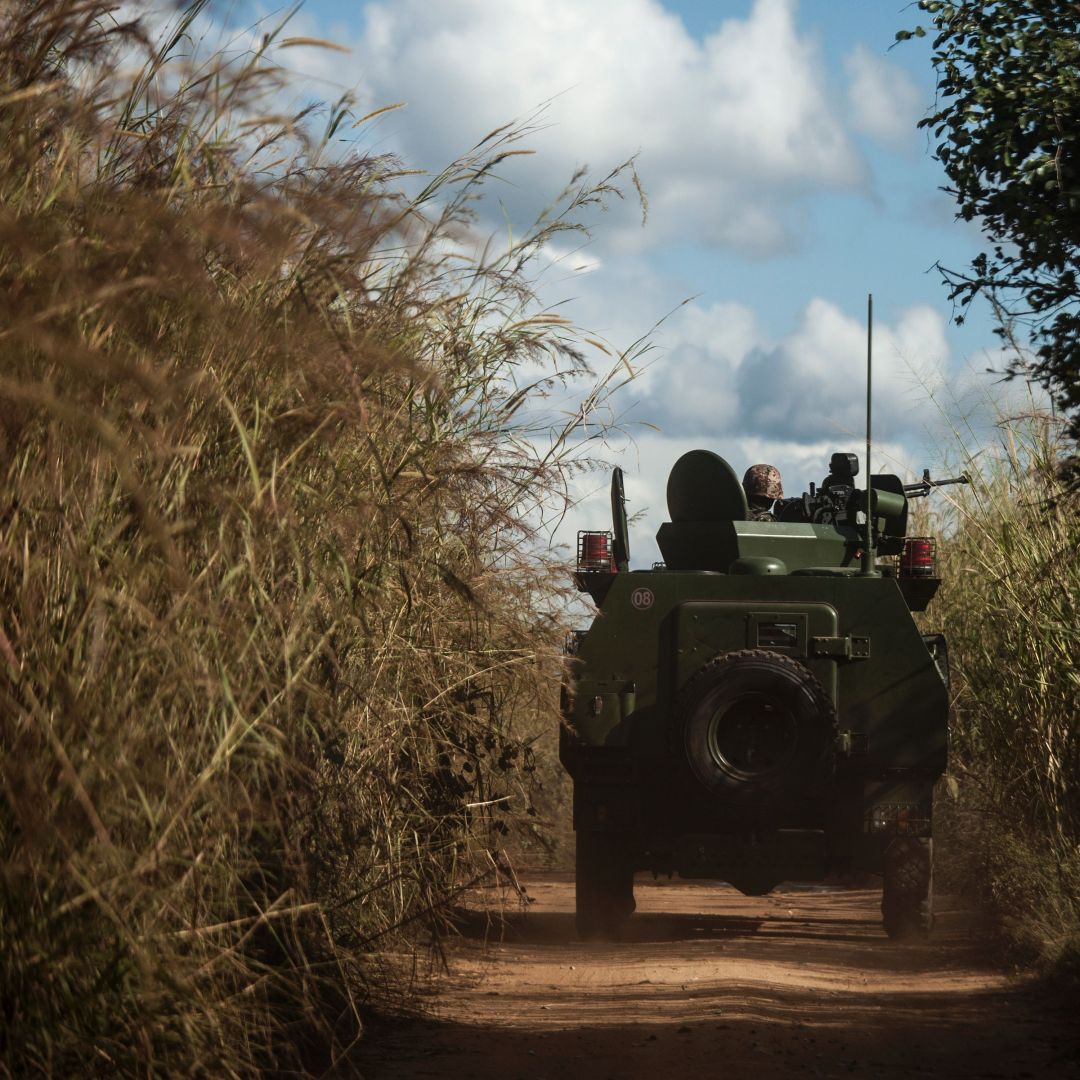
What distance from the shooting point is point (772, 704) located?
8383mm

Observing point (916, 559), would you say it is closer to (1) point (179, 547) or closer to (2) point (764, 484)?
(2) point (764, 484)

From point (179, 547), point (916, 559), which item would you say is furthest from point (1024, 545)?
point (179, 547)

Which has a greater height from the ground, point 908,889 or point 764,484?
point 764,484

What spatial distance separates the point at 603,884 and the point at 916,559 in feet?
7.94

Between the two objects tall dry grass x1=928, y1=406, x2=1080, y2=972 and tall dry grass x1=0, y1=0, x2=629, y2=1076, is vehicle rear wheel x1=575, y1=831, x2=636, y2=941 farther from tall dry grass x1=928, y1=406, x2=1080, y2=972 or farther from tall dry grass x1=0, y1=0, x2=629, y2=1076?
tall dry grass x1=0, y1=0, x2=629, y2=1076

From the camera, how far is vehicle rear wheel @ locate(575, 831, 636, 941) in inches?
352

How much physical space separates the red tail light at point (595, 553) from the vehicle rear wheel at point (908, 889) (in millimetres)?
2071

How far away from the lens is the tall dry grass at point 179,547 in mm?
3602

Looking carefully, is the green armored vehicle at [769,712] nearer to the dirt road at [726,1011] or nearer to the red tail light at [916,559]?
the red tail light at [916,559]

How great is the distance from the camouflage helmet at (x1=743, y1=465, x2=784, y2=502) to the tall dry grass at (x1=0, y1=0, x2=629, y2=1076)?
5414 millimetres

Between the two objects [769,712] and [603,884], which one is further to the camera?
[603,884]

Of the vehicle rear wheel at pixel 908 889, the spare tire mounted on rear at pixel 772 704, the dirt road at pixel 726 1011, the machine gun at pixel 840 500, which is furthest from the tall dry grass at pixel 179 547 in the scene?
the machine gun at pixel 840 500

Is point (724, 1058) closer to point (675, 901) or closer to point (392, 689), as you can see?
point (392, 689)

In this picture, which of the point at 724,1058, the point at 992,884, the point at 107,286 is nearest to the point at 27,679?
the point at 107,286
